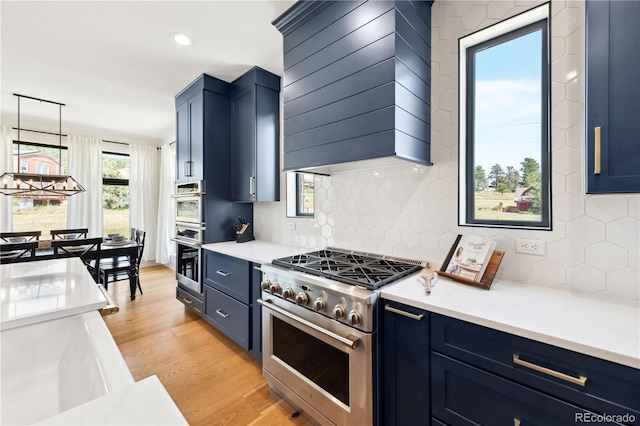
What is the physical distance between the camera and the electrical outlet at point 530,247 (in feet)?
4.66

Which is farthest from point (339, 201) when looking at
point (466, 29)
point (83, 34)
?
point (83, 34)

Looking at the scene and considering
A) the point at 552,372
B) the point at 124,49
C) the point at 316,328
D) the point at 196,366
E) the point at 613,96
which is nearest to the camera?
the point at 552,372

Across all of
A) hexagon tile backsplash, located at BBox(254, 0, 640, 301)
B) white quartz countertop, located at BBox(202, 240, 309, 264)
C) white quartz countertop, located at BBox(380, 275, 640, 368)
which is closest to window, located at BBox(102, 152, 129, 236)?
white quartz countertop, located at BBox(202, 240, 309, 264)

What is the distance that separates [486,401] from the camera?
1082 millimetres

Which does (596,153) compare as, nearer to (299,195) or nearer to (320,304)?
(320,304)

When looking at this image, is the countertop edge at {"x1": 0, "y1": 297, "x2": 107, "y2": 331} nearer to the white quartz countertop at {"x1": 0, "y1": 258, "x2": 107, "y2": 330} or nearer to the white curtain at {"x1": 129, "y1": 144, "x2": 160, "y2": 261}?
the white quartz countertop at {"x1": 0, "y1": 258, "x2": 107, "y2": 330}

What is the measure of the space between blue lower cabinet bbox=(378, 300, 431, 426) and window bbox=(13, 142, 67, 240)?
5.16 m

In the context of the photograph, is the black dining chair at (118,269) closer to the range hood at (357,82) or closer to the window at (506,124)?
the range hood at (357,82)

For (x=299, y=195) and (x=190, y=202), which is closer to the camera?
(x=299, y=195)

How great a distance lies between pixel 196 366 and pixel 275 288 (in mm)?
1112

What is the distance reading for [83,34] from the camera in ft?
7.14

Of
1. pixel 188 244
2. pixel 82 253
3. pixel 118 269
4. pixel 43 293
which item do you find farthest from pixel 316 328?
pixel 118 269

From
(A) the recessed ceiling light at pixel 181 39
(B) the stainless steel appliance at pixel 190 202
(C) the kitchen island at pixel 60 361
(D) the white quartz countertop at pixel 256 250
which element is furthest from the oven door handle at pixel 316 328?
(A) the recessed ceiling light at pixel 181 39

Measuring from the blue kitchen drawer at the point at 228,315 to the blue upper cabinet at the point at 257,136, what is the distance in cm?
97
